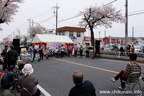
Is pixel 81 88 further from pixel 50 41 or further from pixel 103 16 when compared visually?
pixel 103 16

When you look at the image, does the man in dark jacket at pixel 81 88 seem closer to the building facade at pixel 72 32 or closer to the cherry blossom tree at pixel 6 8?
the cherry blossom tree at pixel 6 8

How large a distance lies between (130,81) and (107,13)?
25.6 m

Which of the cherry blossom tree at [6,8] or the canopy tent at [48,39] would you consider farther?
the canopy tent at [48,39]

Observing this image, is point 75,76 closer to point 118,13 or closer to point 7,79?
point 7,79

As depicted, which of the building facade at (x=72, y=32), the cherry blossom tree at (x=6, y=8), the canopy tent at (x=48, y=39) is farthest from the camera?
the building facade at (x=72, y=32)

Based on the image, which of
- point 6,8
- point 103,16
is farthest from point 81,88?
point 103,16

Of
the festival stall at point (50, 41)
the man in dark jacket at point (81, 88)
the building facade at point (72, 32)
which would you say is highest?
the building facade at point (72, 32)

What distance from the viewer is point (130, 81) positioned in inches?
195

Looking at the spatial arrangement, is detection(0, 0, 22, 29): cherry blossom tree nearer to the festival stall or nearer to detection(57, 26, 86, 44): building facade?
the festival stall

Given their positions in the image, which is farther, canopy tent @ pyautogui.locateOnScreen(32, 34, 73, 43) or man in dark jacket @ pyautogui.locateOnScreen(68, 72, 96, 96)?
canopy tent @ pyautogui.locateOnScreen(32, 34, 73, 43)

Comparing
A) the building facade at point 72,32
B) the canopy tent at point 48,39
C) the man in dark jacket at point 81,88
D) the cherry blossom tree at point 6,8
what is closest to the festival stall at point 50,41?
the canopy tent at point 48,39

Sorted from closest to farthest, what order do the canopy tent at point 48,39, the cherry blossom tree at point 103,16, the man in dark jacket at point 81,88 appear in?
the man in dark jacket at point 81,88, the canopy tent at point 48,39, the cherry blossom tree at point 103,16

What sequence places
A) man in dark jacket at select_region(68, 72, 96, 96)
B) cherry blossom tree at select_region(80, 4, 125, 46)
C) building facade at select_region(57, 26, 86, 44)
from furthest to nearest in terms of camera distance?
building facade at select_region(57, 26, 86, 44) < cherry blossom tree at select_region(80, 4, 125, 46) < man in dark jacket at select_region(68, 72, 96, 96)

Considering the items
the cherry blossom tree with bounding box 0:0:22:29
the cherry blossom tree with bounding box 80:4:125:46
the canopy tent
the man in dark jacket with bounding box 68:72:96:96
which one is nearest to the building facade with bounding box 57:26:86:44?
the cherry blossom tree with bounding box 80:4:125:46
